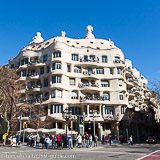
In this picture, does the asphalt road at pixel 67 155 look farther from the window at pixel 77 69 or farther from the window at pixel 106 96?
the window at pixel 77 69

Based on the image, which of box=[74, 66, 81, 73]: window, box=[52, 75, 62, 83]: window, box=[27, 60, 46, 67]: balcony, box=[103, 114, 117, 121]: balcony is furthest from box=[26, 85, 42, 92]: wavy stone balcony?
box=[103, 114, 117, 121]: balcony

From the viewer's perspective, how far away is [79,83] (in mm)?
44656

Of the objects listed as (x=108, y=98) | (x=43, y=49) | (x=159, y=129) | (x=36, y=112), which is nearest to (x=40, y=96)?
(x=36, y=112)

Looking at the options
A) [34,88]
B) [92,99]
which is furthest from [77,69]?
[34,88]

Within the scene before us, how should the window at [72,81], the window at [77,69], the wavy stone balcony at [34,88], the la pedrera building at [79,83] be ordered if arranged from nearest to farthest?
the la pedrera building at [79,83], the wavy stone balcony at [34,88], the window at [72,81], the window at [77,69]

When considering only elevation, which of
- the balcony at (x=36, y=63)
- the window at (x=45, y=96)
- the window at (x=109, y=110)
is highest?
the balcony at (x=36, y=63)

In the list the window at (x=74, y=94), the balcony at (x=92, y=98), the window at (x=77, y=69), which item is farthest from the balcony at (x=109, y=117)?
the window at (x=77, y=69)

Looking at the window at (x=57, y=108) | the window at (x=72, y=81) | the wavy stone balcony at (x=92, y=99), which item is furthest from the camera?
the window at (x=72, y=81)

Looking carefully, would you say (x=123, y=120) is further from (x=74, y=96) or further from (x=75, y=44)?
(x=75, y=44)

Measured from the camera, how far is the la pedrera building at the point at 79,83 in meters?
42.0

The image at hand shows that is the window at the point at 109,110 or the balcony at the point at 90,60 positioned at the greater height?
the balcony at the point at 90,60

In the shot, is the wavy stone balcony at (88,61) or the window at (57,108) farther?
the wavy stone balcony at (88,61)

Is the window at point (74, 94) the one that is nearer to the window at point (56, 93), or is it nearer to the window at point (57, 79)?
the window at point (56, 93)

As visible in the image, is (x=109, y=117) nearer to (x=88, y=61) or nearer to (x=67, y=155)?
(x=88, y=61)
